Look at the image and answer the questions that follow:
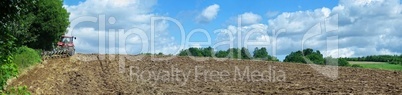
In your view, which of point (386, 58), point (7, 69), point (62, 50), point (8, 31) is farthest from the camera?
point (386, 58)

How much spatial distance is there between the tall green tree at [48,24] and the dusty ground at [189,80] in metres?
8.09

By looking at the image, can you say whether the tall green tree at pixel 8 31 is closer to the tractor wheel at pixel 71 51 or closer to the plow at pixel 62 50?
the plow at pixel 62 50

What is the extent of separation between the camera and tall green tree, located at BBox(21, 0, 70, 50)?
135 feet

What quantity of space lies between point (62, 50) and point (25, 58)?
38.0 ft

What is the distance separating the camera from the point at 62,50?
40.6 meters

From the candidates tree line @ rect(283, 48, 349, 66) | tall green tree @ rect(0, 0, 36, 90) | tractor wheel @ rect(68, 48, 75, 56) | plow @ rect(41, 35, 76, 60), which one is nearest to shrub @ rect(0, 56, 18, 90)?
tall green tree @ rect(0, 0, 36, 90)

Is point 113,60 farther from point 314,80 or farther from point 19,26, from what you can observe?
point 19,26

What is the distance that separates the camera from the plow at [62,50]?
37.3m

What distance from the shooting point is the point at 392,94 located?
17.4m

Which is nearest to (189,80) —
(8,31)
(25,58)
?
(25,58)

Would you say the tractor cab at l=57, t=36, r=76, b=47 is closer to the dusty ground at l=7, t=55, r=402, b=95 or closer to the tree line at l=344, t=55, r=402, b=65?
the dusty ground at l=7, t=55, r=402, b=95

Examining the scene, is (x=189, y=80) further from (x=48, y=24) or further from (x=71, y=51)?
(x=48, y=24)

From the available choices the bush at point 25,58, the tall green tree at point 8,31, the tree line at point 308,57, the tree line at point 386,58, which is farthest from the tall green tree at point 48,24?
the tree line at point 386,58

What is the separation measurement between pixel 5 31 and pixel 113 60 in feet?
72.8
